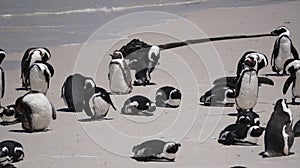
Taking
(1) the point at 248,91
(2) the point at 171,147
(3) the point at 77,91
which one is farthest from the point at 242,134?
(3) the point at 77,91

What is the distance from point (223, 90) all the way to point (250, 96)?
0.64 meters

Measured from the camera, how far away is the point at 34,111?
8.66 m

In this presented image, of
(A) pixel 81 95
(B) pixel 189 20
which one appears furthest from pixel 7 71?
(B) pixel 189 20

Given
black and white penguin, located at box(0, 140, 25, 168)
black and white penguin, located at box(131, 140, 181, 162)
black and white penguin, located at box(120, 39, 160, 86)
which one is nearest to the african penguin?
black and white penguin, located at box(131, 140, 181, 162)

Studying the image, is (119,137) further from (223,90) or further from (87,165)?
(223,90)

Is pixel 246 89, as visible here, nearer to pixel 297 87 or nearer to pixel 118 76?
pixel 297 87

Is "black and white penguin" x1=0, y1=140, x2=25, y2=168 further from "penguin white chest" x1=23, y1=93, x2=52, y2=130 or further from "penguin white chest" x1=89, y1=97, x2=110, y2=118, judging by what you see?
"penguin white chest" x1=89, y1=97, x2=110, y2=118

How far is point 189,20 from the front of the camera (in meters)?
20.2

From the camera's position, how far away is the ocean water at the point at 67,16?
1759cm

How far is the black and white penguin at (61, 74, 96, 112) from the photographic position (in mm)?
9414

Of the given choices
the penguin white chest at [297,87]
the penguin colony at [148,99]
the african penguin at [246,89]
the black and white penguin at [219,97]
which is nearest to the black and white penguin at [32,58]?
the penguin colony at [148,99]

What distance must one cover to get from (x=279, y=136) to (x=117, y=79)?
13.2ft

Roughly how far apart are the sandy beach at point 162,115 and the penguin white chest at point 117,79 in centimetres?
18

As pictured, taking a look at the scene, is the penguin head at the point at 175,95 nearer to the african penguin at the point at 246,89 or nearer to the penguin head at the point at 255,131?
the african penguin at the point at 246,89
